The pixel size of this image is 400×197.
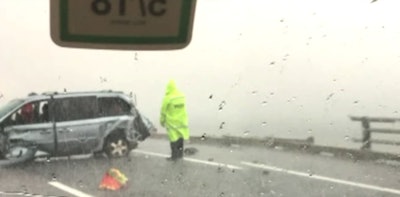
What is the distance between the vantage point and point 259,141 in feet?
15.0

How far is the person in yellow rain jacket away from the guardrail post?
88 cm

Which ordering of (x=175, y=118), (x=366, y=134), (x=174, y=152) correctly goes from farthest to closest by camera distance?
(x=174, y=152)
(x=366, y=134)
(x=175, y=118)

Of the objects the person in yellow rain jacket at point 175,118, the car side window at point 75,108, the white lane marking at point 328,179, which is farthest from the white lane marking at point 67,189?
the white lane marking at point 328,179

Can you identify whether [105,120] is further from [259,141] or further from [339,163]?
[339,163]

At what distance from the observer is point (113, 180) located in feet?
16.4

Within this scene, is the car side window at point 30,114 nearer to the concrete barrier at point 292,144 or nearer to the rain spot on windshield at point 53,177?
the rain spot on windshield at point 53,177

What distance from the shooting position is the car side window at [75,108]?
4.49 meters

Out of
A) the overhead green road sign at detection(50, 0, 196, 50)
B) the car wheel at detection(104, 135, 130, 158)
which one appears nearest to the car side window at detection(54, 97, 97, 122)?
the car wheel at detection(104, 135, 130, 158)

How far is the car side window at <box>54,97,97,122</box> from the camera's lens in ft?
14.7

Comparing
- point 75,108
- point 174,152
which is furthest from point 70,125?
point 174,152

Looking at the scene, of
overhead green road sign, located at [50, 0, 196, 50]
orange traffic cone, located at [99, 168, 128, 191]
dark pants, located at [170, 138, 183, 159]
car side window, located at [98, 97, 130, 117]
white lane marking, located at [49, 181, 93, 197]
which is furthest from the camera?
white lane marking, located at [49, 181, 93, 197]

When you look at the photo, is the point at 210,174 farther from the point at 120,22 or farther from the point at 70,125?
the point at 120,22

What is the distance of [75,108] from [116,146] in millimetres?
416

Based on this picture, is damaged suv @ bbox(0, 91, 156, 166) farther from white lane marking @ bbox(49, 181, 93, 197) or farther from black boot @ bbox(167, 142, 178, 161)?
white lane marking @ bbox(49, 181, 93, 197)
